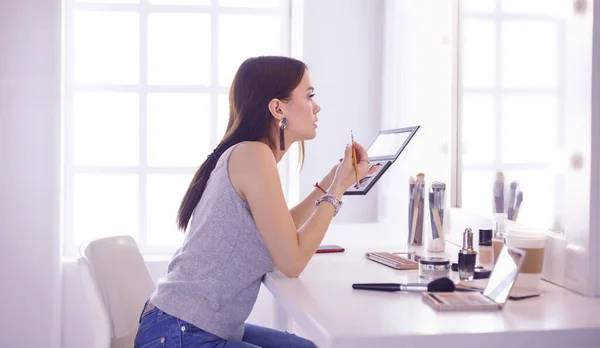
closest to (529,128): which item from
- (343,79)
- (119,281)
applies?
(119,281)

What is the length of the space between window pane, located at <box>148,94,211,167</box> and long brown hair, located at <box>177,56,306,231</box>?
64.9 inches

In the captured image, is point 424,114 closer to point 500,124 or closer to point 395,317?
point 500,124

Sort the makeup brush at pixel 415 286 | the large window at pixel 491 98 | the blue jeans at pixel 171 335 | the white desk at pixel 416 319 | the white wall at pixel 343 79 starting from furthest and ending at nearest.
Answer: the white wall at pixel 343 79, the large window at pixel 491 98, the blue jeans at pixel 171 335, the makeup brush at pixel 415 286, the white desk at pixel 416 319

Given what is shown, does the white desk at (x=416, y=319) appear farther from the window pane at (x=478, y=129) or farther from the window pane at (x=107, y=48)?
the window pane at (x=107, y=48)

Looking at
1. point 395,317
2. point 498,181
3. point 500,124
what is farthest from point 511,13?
point 395,317

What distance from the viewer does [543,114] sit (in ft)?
Answer: 5.60

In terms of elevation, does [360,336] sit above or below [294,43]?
below

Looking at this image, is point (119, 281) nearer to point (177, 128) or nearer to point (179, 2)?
point (177, 128)

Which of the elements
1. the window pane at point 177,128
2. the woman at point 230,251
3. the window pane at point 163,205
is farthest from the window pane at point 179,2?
the woman at point 230,251

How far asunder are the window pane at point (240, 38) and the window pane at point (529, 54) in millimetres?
1738

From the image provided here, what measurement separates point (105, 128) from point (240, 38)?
0.81 m

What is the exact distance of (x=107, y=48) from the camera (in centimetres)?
337

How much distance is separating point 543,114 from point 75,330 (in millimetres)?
2361

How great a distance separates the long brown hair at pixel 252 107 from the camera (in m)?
1.77
